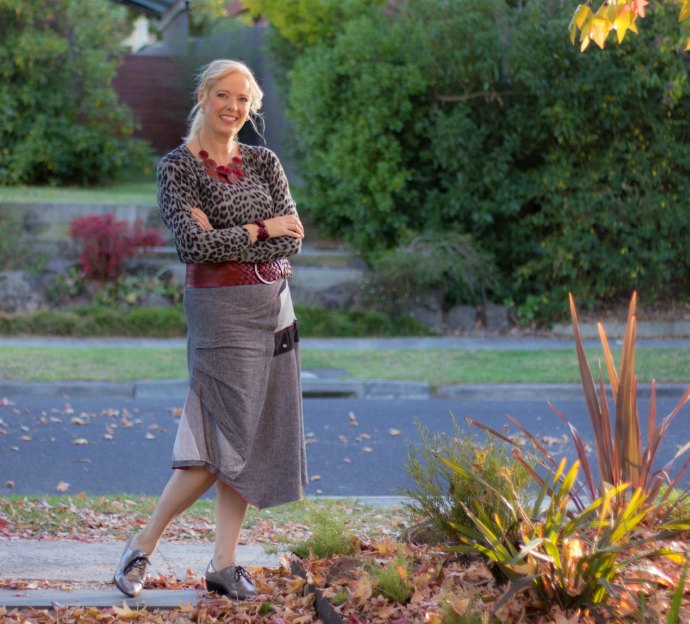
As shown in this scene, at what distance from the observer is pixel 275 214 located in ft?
14.1

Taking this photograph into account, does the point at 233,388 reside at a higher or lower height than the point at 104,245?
lower

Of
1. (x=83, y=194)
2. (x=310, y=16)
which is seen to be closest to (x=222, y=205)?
(x=310, y=16)

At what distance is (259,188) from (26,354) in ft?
25.2

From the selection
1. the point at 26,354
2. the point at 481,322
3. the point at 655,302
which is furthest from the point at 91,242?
the point at 655,302

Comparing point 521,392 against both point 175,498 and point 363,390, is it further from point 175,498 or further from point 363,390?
point 175,498

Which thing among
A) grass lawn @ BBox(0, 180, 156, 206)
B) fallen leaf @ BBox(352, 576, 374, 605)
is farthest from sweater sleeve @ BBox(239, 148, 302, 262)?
grass lawn @ BBox(0, 180, 156, 206)

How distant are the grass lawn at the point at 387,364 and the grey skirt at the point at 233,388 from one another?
603 centimetres

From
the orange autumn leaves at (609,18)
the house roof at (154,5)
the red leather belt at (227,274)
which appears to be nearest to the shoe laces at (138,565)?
the red leather belt at (227,274)

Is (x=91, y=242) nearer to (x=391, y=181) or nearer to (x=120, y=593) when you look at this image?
(x=391, y=181)

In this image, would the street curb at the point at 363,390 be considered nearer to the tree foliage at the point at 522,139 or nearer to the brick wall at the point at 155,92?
the tree foliage at the point at 522,139

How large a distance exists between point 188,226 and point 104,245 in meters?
10.5

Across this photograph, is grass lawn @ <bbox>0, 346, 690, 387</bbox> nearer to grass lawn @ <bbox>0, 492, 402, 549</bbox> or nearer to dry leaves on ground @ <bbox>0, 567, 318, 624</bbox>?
grass lawn @ <bbox>0, 492, 402, 549</bbox>

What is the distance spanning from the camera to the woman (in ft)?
13.3

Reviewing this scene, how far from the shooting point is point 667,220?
13.3 m
